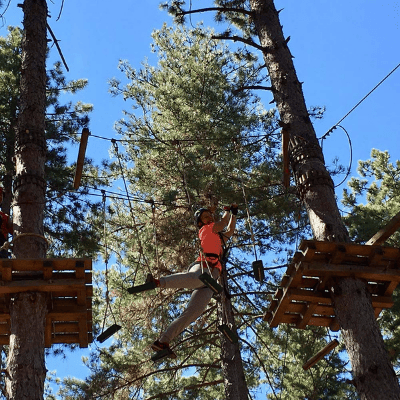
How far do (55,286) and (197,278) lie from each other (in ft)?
4.86

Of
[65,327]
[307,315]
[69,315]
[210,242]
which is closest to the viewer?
[69,315]

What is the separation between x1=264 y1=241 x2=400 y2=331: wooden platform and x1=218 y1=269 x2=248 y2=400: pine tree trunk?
6.53 feet

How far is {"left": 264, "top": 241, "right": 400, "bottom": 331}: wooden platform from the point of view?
234 inches

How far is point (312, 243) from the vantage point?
5.82 meters

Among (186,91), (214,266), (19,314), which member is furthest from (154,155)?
(19,314)

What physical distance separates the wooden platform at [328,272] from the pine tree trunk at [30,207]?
247 centimetres

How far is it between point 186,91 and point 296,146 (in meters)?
4.28

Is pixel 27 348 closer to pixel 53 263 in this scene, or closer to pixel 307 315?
pixel 53 263

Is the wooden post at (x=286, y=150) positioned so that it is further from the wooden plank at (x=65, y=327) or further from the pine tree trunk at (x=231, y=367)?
the wooden plank at (x=65, y=327)

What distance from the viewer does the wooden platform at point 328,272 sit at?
5.94 metres

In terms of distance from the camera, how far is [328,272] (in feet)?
19.9

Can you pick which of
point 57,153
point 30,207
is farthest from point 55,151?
point 30,207

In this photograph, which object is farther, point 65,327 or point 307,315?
point 307,315

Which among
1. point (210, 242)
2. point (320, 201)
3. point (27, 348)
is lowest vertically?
point (27, 348)
